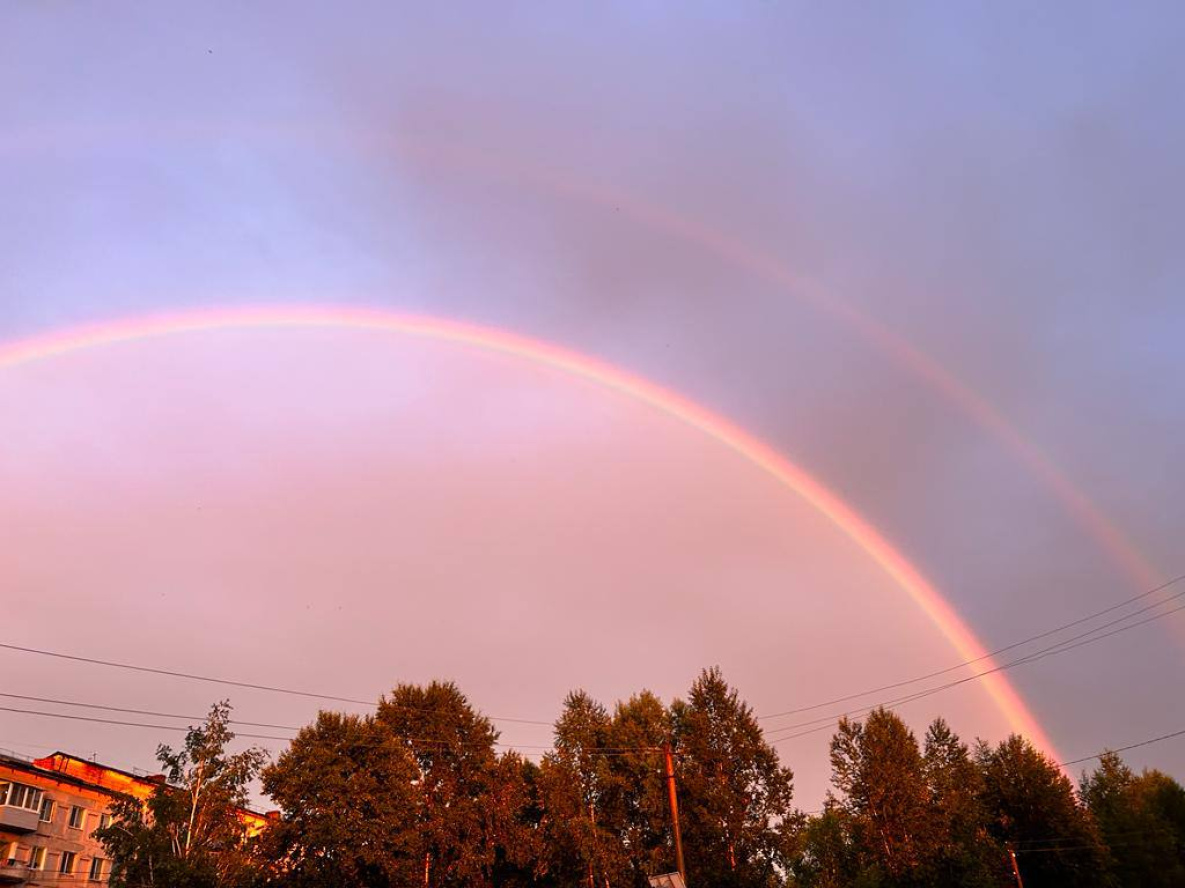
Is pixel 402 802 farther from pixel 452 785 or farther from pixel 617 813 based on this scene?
pixel 617 813

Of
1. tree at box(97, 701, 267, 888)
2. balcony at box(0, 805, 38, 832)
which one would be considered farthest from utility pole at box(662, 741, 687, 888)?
balcony at box(0, 805, 38, 832)

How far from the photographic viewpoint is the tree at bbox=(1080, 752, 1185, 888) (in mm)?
69312

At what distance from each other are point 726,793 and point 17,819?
156ft

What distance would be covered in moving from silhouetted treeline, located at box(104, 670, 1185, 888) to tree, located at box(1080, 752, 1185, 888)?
184mm

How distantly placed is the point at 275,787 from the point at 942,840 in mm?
44415

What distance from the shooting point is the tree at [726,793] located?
5350 cm

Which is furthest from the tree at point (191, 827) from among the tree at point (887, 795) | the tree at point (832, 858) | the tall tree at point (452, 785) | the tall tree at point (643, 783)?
the tree at point (887, 795)

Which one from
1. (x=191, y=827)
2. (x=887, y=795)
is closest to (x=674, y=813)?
(x=191, y=827)

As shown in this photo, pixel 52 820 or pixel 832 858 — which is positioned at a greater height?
pixel 52 820

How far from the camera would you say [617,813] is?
5641cm

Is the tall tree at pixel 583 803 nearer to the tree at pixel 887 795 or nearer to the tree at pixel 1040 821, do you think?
the tree at pixel 887 795

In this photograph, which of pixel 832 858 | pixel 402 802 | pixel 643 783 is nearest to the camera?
pixel 402 802

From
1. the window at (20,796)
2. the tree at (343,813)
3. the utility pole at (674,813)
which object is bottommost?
the utility pole at (674,813)

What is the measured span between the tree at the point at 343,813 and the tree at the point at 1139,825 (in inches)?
2057
